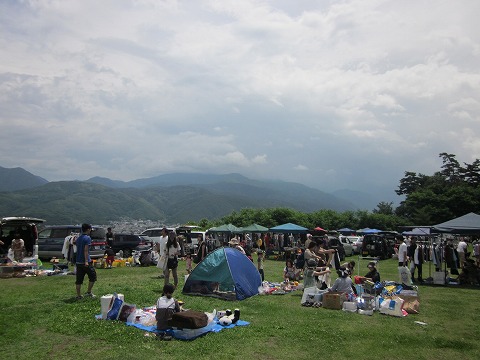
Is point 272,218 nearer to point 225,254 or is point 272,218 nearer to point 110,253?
point 110,253

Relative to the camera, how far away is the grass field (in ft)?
22.2

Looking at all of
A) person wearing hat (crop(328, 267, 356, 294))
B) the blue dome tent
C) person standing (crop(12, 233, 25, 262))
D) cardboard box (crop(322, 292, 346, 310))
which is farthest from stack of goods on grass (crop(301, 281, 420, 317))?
person standing (crop(12, 233, 25, 262))

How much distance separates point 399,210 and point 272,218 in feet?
95.7

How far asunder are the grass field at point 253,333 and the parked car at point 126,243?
11.2 m

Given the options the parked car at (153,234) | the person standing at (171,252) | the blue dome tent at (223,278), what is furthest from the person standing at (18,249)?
the parked car at (153,234)

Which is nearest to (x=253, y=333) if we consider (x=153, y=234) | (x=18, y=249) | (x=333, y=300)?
(x=333, y=300)

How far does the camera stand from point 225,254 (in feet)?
38.9

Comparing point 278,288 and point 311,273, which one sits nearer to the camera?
point 311,273

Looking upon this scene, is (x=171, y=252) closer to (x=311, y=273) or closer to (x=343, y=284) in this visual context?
(x=311, y=273)

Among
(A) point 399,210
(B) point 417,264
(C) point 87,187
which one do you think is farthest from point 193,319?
(C) point 87,187

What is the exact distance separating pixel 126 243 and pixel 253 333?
16838mm

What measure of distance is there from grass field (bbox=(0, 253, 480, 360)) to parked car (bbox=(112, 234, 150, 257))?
36.7 feet

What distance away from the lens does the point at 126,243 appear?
23.2 metres

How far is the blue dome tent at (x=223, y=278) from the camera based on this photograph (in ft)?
37.0
